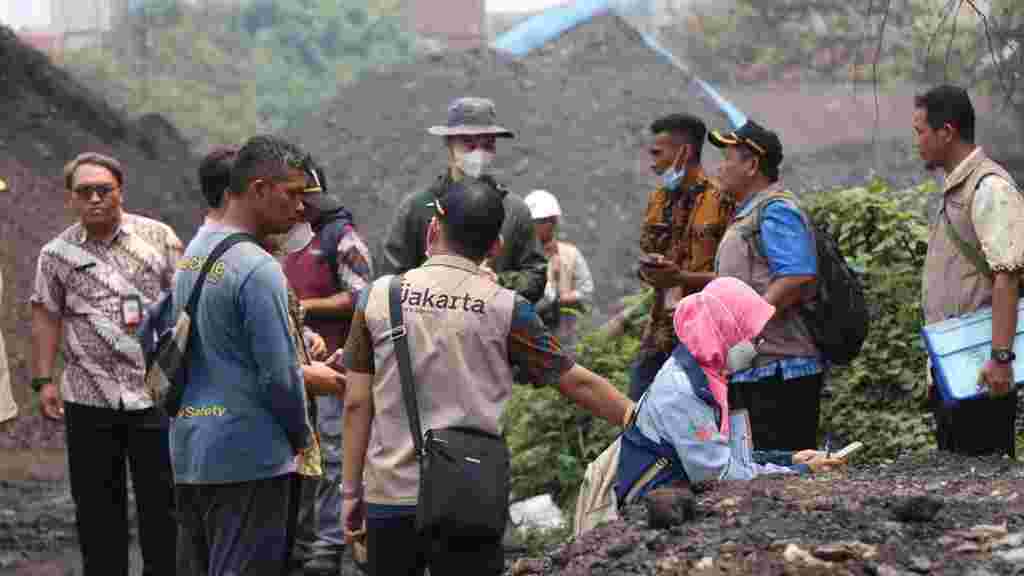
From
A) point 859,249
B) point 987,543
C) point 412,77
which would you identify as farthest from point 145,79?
point 987,543

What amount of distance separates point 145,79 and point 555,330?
95.9 feet

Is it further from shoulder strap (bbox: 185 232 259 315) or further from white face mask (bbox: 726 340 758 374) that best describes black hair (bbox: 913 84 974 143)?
shoulder strap (bbox: 185 232 259 315)

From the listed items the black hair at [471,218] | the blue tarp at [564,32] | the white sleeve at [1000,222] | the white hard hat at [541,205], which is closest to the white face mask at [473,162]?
the white sleeve at [1000,222]

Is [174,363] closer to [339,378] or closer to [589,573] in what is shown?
[339,378]

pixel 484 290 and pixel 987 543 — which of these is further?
pixel 484 290

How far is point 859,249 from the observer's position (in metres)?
10.2

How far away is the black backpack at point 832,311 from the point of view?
7.39 meters

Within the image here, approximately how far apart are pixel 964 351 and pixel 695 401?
1.71 meters

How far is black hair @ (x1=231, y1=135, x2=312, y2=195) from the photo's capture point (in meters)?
5.67

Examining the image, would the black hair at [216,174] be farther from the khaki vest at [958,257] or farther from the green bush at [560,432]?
Answer: the green bush at [560,432]

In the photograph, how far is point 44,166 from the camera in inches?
733

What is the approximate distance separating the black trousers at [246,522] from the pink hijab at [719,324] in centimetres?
147

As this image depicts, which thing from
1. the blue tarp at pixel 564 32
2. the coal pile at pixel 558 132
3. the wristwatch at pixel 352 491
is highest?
the blue tarp at pixel 564 32

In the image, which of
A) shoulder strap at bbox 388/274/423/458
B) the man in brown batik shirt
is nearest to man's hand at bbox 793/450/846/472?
the man in brown batik shirt
